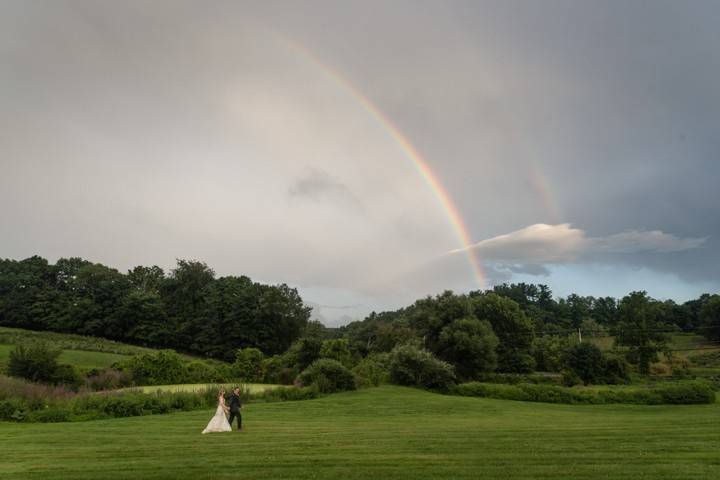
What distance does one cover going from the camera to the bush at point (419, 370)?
111 ft

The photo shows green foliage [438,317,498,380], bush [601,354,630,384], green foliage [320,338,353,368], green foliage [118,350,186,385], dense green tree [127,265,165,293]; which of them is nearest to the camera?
green foliage [118,350,186,385]

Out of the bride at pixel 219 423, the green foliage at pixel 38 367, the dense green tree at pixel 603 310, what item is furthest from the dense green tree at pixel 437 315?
the dense green tree at pixel 603 310

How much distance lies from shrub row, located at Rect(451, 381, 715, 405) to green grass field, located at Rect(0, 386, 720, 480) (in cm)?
1113

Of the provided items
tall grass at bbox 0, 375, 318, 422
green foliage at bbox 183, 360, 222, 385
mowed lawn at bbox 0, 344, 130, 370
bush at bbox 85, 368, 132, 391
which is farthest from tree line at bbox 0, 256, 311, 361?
tall grass at bbox 0, 375, 318, 422

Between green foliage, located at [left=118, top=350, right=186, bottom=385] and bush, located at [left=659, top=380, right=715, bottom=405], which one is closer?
bush, located at [left=659, top=380, right=715, bottom=405]

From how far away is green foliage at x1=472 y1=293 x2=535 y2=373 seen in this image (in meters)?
60.6

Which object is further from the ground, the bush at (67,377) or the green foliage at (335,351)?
the green foliage at (335,351)

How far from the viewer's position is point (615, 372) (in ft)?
150

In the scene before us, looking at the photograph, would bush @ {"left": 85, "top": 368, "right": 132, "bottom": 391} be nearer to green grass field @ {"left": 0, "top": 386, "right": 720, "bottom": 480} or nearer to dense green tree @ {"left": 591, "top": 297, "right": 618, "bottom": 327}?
green grass field @ {"left": 0, "top": 386, "right": 720, "bottom": 480}

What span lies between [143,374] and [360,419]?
2200 cm

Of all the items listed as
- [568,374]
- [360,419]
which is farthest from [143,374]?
[568,374]

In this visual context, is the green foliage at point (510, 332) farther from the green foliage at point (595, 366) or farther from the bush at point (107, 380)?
the bush at point (107, 380)

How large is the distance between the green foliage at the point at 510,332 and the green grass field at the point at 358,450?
144 feet

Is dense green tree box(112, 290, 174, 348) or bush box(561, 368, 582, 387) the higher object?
dense green tree box(112, 290, 174, 348)
